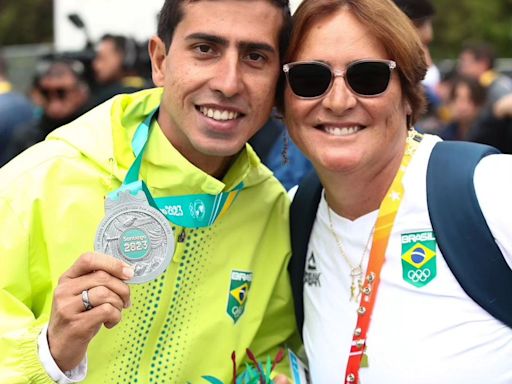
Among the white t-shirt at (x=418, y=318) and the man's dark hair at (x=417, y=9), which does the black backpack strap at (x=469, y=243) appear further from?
the man's dark hair at (x=417, y=9)

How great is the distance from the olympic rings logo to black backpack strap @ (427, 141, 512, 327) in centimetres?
8

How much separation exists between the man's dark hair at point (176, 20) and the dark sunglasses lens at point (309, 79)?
0.12m

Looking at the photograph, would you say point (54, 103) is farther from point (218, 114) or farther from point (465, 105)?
point (218, 114)

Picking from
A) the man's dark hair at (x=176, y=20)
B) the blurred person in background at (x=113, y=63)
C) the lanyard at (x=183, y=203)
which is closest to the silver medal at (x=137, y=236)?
the lanyard at (x=183, y=203)

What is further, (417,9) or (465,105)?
(465,105)

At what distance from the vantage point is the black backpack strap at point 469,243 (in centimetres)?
255

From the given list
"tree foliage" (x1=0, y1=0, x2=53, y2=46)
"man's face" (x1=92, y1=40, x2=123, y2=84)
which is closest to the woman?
"man's face" (x1=92, y1=40, x2=123, y2=84)

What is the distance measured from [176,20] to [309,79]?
48 centimetres

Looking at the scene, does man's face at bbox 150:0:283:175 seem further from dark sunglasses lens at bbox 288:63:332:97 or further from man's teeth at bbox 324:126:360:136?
man's teeth at bbox 324:126:360:136

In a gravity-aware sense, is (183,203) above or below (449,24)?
above

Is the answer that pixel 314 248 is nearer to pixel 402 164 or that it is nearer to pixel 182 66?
pixel 402 164

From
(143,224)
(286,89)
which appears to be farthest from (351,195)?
(143,224)

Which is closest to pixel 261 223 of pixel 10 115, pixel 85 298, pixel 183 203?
pixel 183 203

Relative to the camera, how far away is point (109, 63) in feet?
25.5
